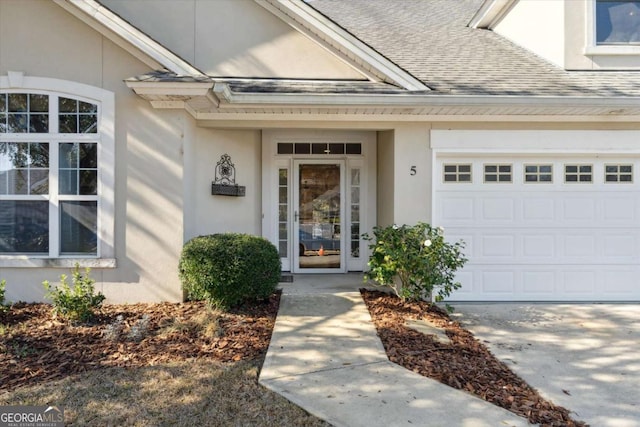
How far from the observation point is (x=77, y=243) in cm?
634

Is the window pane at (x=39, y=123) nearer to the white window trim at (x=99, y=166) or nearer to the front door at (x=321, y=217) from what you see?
the white window trim at (x=99, y=166)

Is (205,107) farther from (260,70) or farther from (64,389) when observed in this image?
(64,389)

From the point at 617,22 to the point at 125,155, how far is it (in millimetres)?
9108

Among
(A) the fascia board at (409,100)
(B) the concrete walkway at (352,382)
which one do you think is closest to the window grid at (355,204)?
(A) the fascia board at (409,100)

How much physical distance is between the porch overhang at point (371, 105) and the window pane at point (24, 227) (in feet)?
7.97

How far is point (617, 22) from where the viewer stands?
7797 millimetres

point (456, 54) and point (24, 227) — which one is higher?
point (456, 54)

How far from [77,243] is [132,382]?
3.40 metres

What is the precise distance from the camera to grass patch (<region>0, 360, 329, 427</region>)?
3199mm

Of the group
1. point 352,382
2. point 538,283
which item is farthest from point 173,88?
point 538,283

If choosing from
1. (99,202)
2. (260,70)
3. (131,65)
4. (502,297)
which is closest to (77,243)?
(99,202)

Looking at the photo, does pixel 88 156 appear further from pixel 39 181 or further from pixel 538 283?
pixel 538 283

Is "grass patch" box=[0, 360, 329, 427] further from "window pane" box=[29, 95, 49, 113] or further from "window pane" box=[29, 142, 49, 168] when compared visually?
"window pane" box=[29, 95, 49, 113]

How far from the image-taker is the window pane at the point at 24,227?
247 inches
